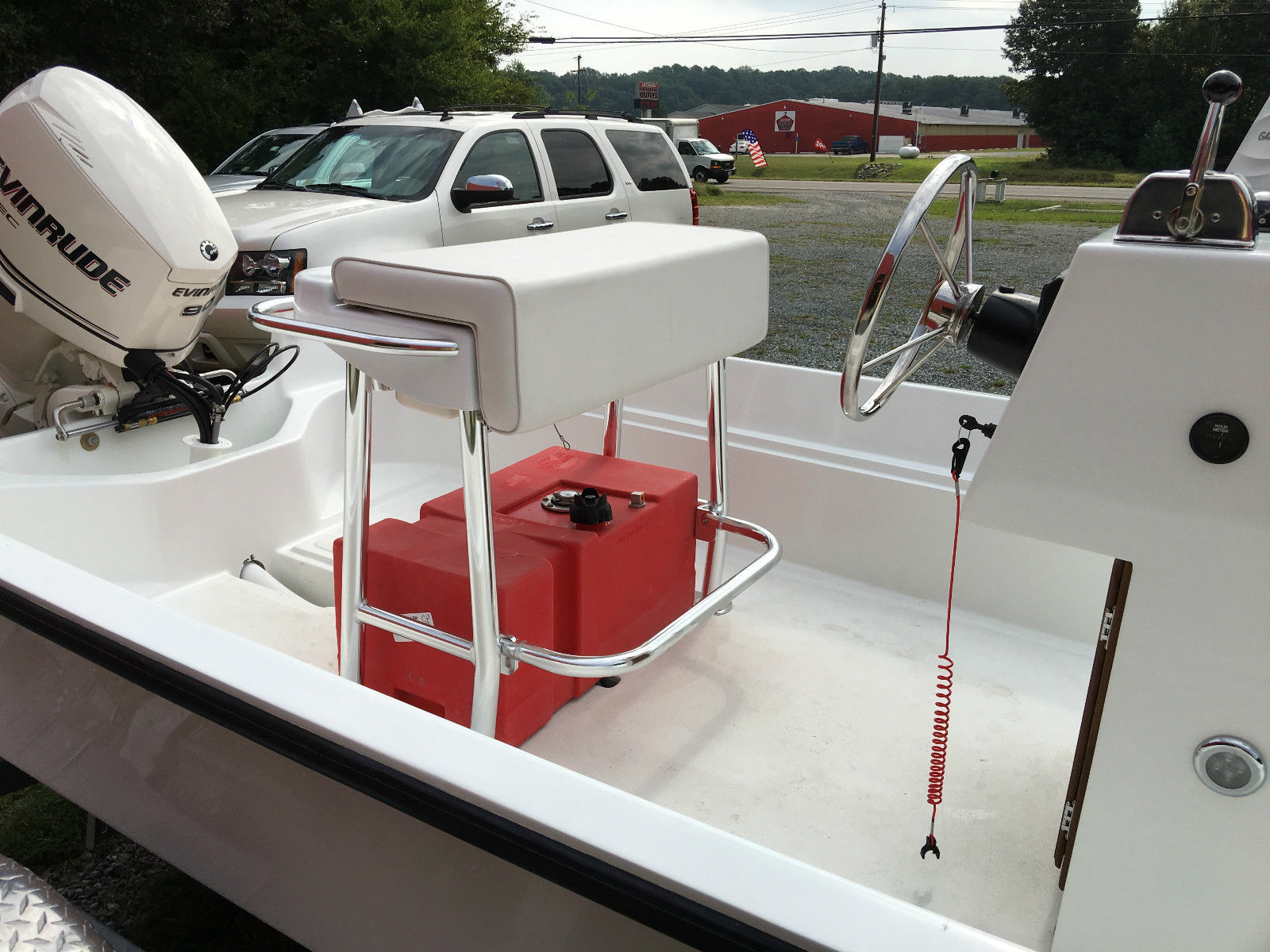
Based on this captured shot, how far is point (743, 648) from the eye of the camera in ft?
6.23

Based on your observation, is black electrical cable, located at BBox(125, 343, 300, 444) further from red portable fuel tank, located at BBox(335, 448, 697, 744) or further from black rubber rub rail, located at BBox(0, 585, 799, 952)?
black rubber rub rail, located at BBox(0, 585, 799, 952)

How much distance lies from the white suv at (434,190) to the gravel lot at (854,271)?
1.63m

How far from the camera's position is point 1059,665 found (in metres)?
1.82

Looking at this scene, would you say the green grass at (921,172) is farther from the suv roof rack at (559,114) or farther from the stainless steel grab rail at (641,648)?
the stainless steel grab rail at (641,648)

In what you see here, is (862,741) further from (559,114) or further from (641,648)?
(559,114)

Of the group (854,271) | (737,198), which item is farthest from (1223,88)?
(737,198)

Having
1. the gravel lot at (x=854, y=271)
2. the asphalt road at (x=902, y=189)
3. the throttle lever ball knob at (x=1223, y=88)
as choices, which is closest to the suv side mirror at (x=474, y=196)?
the gravel lot at (x=854, y=271)

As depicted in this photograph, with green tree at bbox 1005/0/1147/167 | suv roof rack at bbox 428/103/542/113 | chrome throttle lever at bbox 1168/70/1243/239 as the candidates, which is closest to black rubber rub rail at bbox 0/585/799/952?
chrome throttle lever at bbox 1168/70/1243/239

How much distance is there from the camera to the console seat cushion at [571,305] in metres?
1.12

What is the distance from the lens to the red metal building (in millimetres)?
44375

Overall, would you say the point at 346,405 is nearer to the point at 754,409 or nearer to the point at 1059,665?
the point at 754,409

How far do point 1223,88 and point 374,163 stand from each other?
4.49 m

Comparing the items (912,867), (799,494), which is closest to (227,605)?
(799,494)

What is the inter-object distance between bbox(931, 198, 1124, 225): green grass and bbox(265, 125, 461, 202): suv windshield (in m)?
10.7
